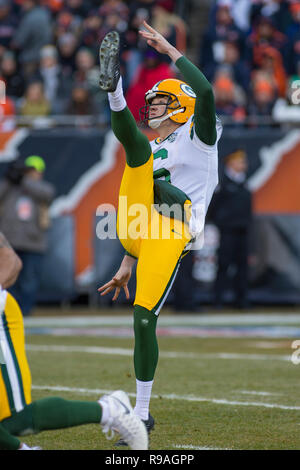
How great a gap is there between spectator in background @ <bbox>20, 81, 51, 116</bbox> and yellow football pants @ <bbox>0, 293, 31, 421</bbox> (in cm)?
1022

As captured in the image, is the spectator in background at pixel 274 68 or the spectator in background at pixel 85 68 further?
the spectator in background at pixel 85 68

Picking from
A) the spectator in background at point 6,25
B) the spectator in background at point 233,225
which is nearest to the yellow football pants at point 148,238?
the spectator in background at point 233,225

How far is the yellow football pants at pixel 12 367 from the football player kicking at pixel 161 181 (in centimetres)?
103

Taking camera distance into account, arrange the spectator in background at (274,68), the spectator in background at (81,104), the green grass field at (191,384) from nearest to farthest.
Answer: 1. the green grass field at (191,384)
2. the spectator in background at (81,104)
3. the spectator in background at (274,68)

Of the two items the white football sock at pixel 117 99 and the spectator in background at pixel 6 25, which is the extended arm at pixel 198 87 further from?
the spectator in background at pixel 6 25

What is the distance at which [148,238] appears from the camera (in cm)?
568

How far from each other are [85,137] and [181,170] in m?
8.13

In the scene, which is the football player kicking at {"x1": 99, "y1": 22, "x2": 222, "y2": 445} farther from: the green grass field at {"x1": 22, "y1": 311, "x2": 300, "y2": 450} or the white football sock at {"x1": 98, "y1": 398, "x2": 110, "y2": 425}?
the white football sock at {"x1": 98, "y1": 398, "x2": 110, "y2": 425}

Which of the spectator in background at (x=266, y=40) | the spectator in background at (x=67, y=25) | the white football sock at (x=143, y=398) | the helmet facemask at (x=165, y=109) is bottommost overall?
the white football sock at (x=143, y=398)

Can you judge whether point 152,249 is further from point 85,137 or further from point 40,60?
point 40,60

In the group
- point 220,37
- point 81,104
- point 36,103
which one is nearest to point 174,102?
point 81,104

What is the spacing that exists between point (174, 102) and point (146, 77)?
26.4 ft

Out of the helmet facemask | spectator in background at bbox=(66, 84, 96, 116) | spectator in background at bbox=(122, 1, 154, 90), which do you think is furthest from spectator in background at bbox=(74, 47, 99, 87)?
the helmet facemask

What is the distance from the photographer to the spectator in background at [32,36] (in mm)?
16516
